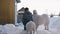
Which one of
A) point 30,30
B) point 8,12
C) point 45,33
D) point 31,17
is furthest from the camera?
point 8,12

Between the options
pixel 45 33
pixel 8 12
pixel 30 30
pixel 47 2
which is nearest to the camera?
pixel 30 30

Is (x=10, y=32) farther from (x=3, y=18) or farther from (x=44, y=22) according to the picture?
(x=3, y=18)

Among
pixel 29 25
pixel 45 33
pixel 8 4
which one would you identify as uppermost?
pixel 8 4

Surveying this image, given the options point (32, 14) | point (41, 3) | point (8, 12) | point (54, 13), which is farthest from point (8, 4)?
point (54, 13)

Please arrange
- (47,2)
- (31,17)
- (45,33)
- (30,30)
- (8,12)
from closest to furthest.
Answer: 1. (30,30)
2. (45,33)
3. (31,17)
4. (8,12)
5. (47,2)

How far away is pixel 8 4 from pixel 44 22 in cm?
313

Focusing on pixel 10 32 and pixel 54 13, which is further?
pixel 54 13

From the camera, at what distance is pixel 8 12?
8359 mm

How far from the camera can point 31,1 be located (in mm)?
11438

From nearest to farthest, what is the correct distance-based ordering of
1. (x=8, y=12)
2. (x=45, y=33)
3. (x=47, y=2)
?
1. (x=45, y=33)
2. (x=8, y=12)
3. (x=47, y=2)

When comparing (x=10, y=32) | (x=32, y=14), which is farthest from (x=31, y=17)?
(x=10, y=32)

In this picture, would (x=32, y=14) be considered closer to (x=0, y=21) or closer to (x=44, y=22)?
(x=44, y=22)

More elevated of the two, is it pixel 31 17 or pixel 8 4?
pixel 8 4

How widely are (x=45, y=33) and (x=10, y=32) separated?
1.35 metres
